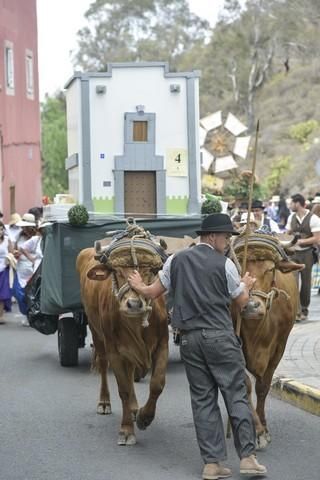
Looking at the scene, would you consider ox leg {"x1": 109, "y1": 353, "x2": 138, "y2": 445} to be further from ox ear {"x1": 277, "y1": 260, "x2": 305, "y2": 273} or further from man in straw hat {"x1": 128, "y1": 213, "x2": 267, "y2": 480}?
ox ear {"x1": 277, "y1": 260, "x2": 305, "y2": 273}

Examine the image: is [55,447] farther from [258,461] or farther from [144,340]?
[258,461]

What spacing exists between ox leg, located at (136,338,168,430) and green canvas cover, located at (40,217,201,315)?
11.8ft

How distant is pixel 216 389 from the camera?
7.91 m

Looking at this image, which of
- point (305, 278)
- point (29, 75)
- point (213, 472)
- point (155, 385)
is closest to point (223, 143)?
point (29, 75)

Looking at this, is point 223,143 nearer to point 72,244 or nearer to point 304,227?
point 304,227

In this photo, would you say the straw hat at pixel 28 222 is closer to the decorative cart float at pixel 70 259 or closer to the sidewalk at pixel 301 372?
the sidewalk at pixel 301 372

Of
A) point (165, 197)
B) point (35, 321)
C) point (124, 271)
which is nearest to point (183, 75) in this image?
point (165, 197)

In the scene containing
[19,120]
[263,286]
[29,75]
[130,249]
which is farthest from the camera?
[29,75]

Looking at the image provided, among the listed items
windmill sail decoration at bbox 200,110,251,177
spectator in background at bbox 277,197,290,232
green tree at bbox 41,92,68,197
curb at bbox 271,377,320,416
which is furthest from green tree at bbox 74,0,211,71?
curb at bbox 271,377,320,416

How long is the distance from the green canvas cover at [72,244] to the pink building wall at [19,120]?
21.6 m

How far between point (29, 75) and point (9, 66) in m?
2.59

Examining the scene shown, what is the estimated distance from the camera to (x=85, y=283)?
1077 centimetres

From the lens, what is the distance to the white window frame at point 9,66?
116 feet

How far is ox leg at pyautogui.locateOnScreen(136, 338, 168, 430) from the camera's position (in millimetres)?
8773
